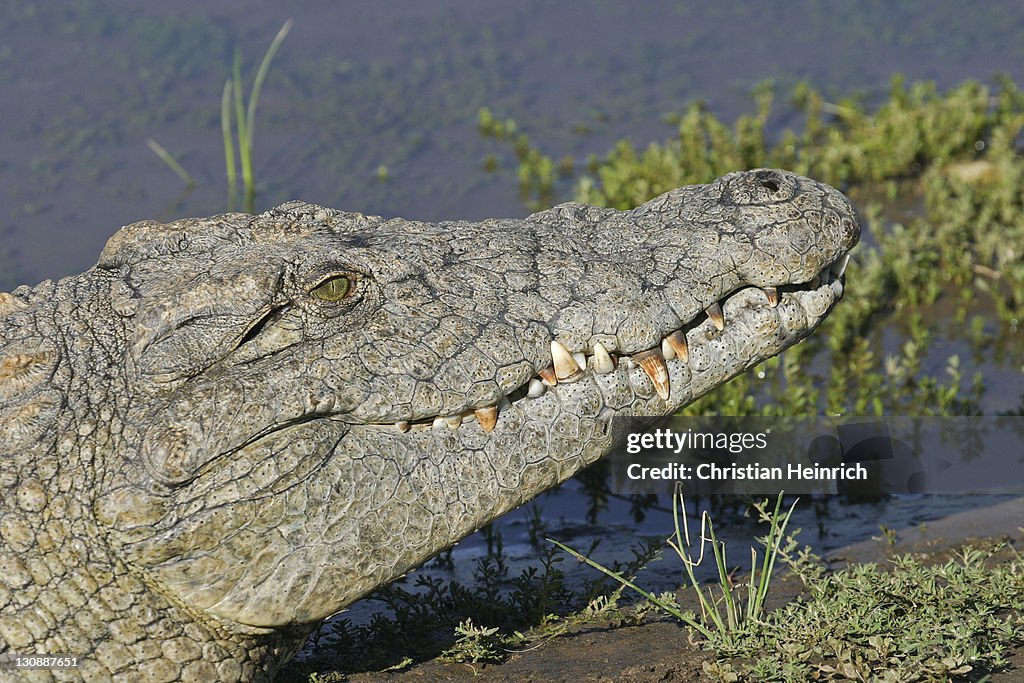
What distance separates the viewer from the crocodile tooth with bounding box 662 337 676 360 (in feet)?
11.3

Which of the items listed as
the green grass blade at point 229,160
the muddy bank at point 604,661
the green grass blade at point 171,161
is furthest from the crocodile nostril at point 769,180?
the green grass blade at point 171,161

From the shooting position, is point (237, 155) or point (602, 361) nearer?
point (602, 361)

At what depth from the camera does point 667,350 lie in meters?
3.45

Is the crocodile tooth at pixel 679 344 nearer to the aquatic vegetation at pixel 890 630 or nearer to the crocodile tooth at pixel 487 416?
the crocodile tooth at pixel 487 416

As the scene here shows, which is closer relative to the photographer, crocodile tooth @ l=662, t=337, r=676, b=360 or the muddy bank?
crocodile tooth @ l=662, t=337, r=676, b=360

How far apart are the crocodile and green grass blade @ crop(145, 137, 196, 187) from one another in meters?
5.75

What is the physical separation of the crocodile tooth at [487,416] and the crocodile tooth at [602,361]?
1.04 ft

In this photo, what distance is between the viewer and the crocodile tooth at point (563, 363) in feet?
10.9

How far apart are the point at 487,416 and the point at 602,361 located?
0.37 metres

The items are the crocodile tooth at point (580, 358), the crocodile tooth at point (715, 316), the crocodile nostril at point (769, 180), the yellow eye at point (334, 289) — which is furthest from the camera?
the crocodile nostril at point (769, 180)

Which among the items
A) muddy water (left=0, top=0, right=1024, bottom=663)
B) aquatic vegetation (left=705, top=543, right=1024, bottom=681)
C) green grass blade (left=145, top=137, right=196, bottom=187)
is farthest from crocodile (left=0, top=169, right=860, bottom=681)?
green grass blade (left=145, top=137, right=196, bottom=187)

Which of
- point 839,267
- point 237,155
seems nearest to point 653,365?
point 839,267

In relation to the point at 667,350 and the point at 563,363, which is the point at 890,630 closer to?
the point at 667,350

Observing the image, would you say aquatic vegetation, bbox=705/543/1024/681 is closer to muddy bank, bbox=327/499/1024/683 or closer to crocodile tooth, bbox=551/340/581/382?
muddy bank, bbox=327/499/1024/683
